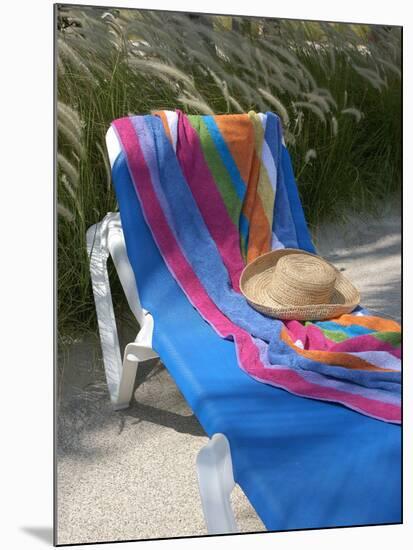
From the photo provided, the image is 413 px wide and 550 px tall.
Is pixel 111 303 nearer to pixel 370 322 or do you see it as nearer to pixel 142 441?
pixel 142 441

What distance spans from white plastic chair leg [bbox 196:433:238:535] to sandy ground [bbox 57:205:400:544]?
9.5 inches

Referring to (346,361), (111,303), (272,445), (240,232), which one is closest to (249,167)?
(240,232)

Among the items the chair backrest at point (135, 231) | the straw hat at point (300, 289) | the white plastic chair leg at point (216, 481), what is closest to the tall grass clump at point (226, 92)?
the chair backrest at point (135, 231)

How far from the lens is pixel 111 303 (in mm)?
3059

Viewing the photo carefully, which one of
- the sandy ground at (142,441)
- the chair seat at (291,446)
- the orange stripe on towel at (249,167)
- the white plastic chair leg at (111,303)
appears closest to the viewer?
the chair seat at (291,446)

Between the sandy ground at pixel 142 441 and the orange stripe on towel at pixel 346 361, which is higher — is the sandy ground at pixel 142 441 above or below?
below

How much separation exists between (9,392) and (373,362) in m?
0.97

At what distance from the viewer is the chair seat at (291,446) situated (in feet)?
7.30

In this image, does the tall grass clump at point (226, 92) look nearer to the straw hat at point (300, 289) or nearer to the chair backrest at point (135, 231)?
the chair backrest at point (135, 231)

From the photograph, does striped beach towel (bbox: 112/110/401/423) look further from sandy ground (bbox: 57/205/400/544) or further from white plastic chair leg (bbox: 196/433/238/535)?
white plastic chair leg (bbox: 196/433/238/535)

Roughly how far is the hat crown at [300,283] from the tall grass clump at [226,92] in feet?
0.96

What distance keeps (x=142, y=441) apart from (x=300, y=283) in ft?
2.20

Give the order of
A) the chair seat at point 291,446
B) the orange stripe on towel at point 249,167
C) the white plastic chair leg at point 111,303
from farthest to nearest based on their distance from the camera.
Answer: the orange stripe on towel at point 249,167 < the white plastic chair leg at point 111,303 < the chair seat at point 291,446

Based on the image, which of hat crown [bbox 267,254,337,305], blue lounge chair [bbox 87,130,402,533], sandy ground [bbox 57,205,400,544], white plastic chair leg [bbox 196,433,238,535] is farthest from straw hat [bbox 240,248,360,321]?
white plastic chair leg [bbox 196,433,238,535]
